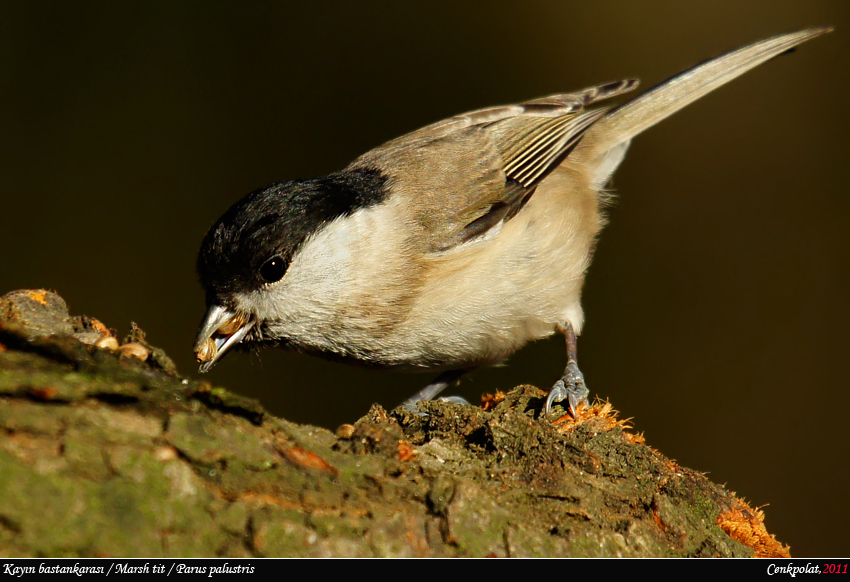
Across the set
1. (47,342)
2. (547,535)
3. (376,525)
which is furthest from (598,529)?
(47,342)

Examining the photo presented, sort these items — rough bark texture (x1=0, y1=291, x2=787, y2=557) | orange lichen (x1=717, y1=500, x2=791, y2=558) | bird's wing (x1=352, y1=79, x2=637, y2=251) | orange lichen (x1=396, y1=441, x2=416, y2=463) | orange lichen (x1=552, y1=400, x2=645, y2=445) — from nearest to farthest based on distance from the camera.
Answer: rough bark texture (x1=0, y1=291, x2=787, y2=557)
orange lichen (x1=396, y1=441, x2=416, y2=463)
orange lichen (x1=717, y1=500, x2=791, y2=558)
orange lichen (x1=552, y1=400, x2=645, y2=445)
bird's wing (x1=352, y1=79, x2=637, y2=251)

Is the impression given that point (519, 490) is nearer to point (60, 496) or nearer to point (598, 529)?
point (598, 529)

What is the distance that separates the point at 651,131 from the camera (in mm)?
3789

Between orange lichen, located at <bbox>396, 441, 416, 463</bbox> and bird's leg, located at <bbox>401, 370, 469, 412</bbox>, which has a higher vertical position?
orange lichen, located at <bbox>396, 441, 416, 463</bbox>

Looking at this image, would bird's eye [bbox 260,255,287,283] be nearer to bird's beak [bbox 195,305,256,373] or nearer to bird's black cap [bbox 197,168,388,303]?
bird's black cap [bbox 197,168,388,303]

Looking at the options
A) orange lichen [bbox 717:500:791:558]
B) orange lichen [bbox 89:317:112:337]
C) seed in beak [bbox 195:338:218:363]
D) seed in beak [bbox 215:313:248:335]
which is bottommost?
→ orange lichen [bbox 717:500:791:558]

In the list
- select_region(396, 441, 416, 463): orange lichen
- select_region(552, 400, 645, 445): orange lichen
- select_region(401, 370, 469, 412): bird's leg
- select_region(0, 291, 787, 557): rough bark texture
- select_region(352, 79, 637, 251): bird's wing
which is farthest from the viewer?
select_region(401, 370, 469, 412): bird's leg

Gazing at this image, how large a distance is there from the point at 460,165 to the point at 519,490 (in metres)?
1.40

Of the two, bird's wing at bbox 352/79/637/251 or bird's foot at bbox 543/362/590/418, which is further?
bird's wing at bbox 352/79/637/251

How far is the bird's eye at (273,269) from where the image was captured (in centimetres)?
178

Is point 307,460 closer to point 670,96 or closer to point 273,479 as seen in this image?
point 273,479

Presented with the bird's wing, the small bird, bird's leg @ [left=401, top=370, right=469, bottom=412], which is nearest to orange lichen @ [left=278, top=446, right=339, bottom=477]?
the small bird

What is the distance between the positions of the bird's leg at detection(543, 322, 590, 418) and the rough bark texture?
291 mm

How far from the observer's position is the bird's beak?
5.96 ft
